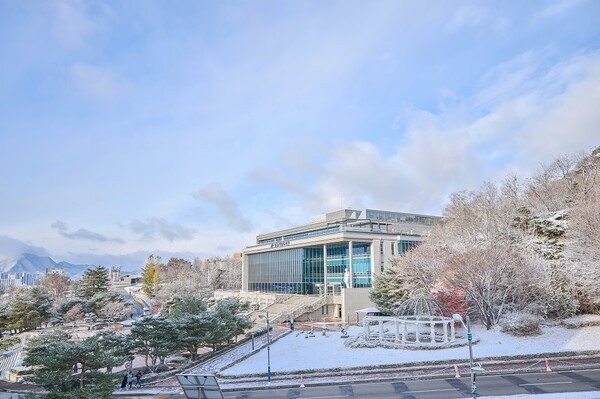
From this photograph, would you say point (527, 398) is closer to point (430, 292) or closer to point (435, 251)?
point (430, 292)

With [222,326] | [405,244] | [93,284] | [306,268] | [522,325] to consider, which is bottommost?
[222,326]

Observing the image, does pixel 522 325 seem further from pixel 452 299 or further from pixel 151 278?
pixel 151 278

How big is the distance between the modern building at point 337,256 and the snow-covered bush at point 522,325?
18.9m

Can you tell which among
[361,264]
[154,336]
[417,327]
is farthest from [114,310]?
[417,327]

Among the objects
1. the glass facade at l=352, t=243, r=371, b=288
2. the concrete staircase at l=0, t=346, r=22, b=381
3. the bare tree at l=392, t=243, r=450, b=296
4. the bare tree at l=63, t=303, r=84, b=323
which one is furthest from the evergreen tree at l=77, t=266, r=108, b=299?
the bare tree at l=392, t=243, r=450, b=296

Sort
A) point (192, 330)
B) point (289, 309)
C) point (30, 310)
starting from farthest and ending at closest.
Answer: point (30, 310) < point (289, 309) < point (192, 330)

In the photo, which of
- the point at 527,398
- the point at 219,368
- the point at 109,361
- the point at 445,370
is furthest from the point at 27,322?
the point at 527,398

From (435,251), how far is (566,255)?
43.2 feet

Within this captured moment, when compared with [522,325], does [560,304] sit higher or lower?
higher

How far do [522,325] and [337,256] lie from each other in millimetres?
36460

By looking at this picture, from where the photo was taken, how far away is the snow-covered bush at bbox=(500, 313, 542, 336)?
3011cm

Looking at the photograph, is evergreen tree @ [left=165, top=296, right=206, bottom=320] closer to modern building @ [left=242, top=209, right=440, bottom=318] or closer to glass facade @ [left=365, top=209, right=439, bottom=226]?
modern building @ [left=242, top=209, right=440, bottom=318]

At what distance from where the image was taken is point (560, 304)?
32156 millimetres

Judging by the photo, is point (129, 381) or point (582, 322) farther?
point (582, 322)
